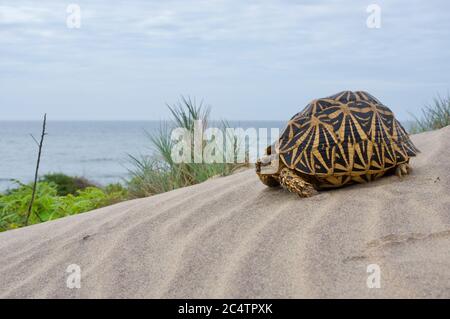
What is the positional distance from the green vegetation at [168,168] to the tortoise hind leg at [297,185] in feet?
12.0

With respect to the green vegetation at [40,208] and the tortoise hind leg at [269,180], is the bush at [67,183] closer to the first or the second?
the green vegetation at [40,208]

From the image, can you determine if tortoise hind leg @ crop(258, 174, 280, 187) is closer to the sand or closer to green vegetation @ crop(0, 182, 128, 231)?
the sand

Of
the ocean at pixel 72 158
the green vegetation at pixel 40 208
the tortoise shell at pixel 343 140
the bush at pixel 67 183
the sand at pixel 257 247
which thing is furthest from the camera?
the ocean at pixel 72 158

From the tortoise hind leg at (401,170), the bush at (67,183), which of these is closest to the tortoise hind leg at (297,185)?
the tortoise hind leg at (401,170)

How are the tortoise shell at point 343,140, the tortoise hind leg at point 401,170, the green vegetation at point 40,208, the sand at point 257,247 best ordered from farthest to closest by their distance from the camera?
the green vegetation at point 40,208 → the tortoise hind leg at point 401,170 → the tortoise shell at point 343,140 → the sand at point 257,247

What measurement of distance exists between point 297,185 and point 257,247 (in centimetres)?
74

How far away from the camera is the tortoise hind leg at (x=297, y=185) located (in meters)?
3.63

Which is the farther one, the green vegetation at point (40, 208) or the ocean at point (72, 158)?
the ocean at point (72, 158)

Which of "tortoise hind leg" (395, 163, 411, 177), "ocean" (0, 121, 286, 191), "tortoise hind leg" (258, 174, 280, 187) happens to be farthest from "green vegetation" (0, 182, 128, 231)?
"ocean" (0, 121, 286, 191)

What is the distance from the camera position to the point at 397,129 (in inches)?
156

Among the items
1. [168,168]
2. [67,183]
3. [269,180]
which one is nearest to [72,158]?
[67,183]

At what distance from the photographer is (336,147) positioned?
363cm

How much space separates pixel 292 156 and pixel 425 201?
0.85 m
